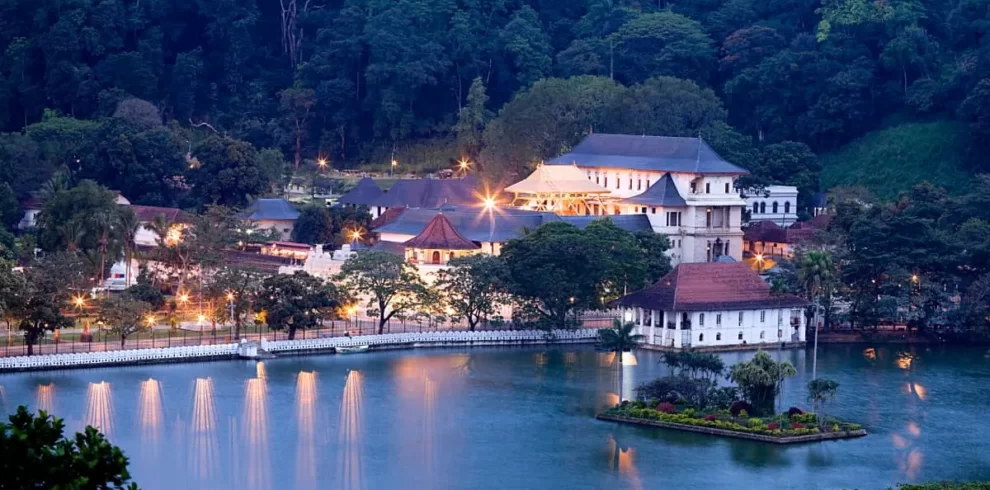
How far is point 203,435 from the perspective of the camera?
4634 cm

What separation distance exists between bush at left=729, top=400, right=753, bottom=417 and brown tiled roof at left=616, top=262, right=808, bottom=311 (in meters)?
9.78

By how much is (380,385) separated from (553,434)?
7358 millimetres

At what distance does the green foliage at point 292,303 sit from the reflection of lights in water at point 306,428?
381 centimetres

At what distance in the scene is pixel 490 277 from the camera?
2394 inches

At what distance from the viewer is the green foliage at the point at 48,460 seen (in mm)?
25484

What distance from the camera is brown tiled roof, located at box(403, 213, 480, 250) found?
65.1 meters

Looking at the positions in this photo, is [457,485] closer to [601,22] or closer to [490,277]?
[490,277]

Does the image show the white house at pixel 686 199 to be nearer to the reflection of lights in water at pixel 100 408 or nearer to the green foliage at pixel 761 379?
the green foliage at pixel 761 379

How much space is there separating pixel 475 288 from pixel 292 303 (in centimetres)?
580

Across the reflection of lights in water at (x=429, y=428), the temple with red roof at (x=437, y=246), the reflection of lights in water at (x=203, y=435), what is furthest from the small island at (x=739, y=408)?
the temple with red roof at (x=437, y=246)

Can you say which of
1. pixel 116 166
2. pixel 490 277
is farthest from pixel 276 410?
pixel 116 166

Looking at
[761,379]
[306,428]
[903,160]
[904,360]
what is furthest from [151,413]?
[903,160]

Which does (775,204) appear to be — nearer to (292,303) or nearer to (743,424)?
(292,303)

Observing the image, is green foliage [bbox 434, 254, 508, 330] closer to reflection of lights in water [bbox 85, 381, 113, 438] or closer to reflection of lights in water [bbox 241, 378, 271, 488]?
reflection of lights in water [bbox 241, 378, 271, 488]
